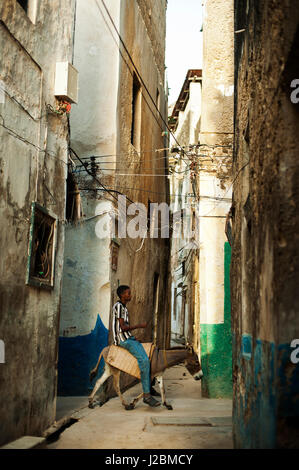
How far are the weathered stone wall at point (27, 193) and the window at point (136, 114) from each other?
5.30 m

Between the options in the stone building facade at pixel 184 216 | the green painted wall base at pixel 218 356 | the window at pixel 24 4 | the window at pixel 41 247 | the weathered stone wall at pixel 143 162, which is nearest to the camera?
the window at pixel 41 247

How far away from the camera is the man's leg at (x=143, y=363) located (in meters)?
8.18

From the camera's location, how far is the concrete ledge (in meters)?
5.31

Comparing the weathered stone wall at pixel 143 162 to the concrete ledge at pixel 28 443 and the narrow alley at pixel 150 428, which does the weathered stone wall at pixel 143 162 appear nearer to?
the narrow alley at pixel 150 428

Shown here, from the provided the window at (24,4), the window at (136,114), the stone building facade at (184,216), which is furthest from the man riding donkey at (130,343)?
the stone building facade at (184,216)

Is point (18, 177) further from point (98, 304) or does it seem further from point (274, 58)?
point (98, 304)

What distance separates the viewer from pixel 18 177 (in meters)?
5.88

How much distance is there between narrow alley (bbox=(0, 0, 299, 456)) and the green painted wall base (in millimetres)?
29

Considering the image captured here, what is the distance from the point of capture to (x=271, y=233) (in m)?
3.84

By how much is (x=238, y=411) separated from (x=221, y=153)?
7.53 metres

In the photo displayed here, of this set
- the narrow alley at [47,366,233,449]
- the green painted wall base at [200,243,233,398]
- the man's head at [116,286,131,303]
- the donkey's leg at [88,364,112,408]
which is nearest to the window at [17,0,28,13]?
the man's head at [116,286,131,303]

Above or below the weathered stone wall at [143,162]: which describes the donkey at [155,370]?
below

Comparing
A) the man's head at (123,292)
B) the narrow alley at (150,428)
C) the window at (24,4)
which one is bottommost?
the narrow alley at (150,428)

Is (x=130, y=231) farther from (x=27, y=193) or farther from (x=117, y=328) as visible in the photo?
(x=27, y=193)
